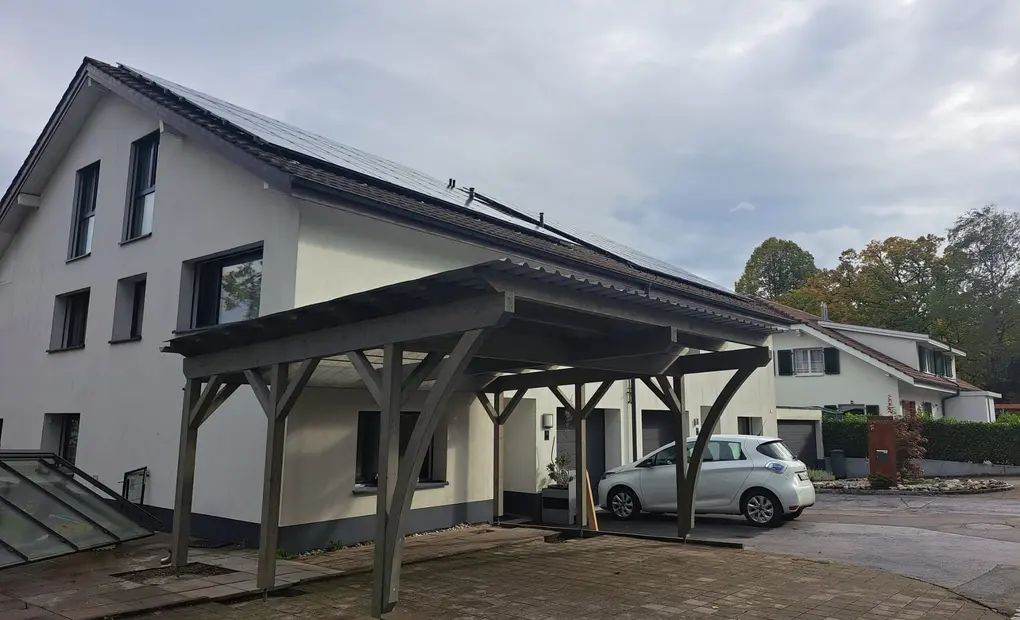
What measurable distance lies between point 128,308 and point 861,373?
85.0 feet

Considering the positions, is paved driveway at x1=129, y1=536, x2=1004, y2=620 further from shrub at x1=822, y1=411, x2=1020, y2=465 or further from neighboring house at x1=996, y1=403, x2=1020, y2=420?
neighboring house at x1=996, y1=403, x2=1020, y2=420

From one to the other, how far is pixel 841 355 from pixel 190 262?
25.2 meters

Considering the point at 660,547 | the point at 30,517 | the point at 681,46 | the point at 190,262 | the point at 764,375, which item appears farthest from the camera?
the point at 764,375

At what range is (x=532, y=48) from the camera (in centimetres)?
1018

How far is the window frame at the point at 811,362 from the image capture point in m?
28.5

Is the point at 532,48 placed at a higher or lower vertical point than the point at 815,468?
higher

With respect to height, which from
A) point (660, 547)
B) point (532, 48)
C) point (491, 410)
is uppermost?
point (532, 48)

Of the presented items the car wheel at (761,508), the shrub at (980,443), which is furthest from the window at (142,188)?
the shrub at (980,443)

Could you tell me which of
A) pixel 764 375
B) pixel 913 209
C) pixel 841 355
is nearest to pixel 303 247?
pixel 764 375

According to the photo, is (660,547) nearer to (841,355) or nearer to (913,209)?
(841,355)

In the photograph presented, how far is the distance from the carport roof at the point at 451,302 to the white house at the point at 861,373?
1968 centimetres

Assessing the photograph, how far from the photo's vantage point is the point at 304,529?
8.91 meters

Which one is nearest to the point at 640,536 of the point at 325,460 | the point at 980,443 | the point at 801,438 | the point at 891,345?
the point at 325,460

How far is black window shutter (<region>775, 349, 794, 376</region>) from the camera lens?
2928 centimetres
